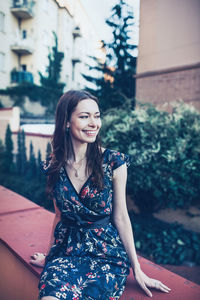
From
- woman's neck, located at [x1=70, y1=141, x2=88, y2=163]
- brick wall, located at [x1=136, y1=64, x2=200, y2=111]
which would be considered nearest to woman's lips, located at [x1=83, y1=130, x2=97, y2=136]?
woman's neck, located at [x1=70, y1=141, x2=88, y2=163]

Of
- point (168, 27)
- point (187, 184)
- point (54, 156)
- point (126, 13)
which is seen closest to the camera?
point (54, 156)

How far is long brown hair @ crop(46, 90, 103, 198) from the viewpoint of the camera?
138cm

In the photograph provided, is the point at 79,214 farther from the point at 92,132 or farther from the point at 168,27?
the point at 168,27

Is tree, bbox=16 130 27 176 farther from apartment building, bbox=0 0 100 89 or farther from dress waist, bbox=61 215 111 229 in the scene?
dress waist, bbox=61 215 111 229

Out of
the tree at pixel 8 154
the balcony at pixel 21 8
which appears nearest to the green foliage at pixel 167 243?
the tree at pixel 8 154

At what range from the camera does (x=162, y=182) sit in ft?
12.3

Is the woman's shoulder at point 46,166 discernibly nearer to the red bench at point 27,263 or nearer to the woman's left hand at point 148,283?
the red bench at point 27,263

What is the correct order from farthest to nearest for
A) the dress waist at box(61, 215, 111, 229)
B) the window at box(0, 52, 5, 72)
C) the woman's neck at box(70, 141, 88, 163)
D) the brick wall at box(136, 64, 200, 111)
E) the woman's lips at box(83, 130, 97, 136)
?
1. the window at box(0, 52, 5, 72)
2. the brick wall at box(136, 64, 200, 111)
3. the woman's neck at box(70, 141, 88, 163)
4. the woman's lips at box(83, 130, 97, 136)
5. the dress waist at box(61, 215, 111, 229)

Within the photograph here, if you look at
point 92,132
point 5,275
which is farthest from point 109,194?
point 5,275

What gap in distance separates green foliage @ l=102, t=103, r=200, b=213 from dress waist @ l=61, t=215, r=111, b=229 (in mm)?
2487

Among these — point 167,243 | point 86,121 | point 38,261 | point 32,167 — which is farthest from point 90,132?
A: point 32,167

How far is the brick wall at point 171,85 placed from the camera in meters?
5.60

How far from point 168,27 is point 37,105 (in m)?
8.28

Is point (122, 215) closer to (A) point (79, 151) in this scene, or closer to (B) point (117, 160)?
(B) point (117, 160)
